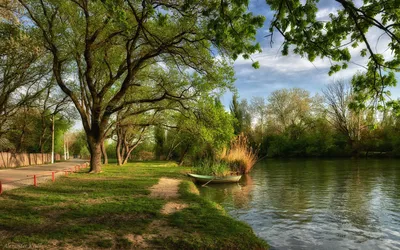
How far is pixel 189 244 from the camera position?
21.1 feet

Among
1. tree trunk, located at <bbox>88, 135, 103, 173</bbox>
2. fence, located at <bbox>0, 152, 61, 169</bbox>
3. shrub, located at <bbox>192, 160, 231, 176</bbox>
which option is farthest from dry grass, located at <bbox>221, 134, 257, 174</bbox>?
fence, located at <bbox>0, 152, 61, 169</bbox>

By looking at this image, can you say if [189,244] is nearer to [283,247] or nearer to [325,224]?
[283,247]

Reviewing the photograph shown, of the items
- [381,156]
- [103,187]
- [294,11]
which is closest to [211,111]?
[103,187]

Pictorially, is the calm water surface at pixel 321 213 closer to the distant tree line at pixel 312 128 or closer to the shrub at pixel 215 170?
the shrub at pixel 215 170

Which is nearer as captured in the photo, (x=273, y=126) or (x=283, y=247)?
(x=283, y=247)

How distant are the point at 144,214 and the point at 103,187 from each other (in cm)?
575

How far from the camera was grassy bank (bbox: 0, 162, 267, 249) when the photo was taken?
20.8ft

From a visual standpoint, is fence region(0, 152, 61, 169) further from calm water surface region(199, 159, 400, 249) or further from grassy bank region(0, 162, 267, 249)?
calm water surface region(199, 159, 400, 249)

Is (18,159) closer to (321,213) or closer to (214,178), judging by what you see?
(214,178)

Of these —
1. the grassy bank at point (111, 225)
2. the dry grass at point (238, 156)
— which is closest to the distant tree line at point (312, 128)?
the dry grass at point (238, 156)

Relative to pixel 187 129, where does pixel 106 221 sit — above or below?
below

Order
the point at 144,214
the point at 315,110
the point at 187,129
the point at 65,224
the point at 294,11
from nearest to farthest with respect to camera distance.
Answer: the point at 294,11 → the point at 65,224 → the point at 144,214 → the point at 187,129 → the point at 315,110

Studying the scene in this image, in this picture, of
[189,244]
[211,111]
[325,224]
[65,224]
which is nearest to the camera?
[189,244]

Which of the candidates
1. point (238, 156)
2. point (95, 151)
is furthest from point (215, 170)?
point (95, 151)
